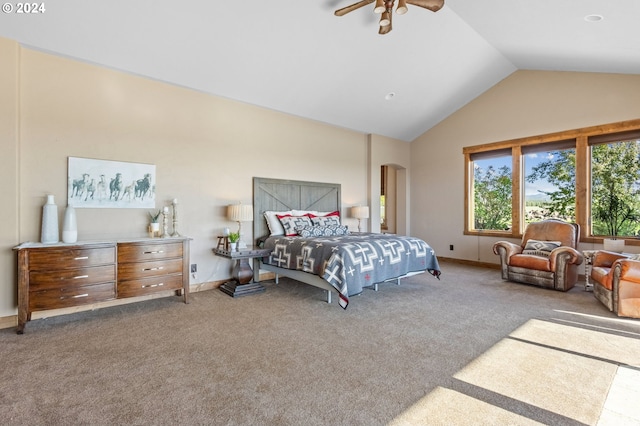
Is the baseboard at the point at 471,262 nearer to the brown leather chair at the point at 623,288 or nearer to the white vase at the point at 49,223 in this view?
the brown leather chair at the point at 623,288

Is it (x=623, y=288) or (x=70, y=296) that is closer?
(x=70, y=296)

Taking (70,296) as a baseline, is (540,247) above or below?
above

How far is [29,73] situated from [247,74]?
94.1 inches

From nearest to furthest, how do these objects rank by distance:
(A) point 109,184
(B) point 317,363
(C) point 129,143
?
(B) point 317,363
(A) point 109,184
(C) point 129,143

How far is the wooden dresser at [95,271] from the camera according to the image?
2.94 m

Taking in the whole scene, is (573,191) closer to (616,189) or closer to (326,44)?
(616,189)

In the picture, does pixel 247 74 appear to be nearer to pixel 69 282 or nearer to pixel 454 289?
Answer: pixel 69 282

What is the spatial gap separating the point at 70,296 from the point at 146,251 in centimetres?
79

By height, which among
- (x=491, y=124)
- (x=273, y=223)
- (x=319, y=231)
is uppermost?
(x=491, y=124)

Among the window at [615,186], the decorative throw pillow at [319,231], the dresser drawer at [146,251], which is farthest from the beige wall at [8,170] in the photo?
the window at [615,186]

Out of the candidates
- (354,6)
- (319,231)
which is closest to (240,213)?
→ (319,231)

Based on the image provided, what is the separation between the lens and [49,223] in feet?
10.7

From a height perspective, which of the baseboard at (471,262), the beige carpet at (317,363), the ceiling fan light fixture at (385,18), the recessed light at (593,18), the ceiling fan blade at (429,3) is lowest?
the beige carpet at (317,363)

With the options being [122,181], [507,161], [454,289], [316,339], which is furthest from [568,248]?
[122,181]
